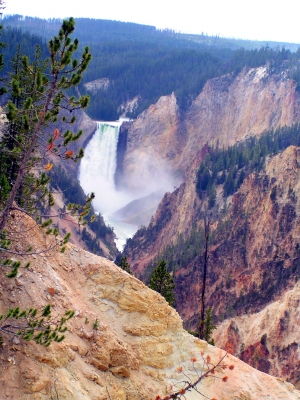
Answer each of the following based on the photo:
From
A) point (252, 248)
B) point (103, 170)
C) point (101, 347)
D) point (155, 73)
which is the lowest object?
point (103, 170)

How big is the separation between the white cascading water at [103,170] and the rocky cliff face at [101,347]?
80218 mm

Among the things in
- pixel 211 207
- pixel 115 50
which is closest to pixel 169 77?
pixel 115 50

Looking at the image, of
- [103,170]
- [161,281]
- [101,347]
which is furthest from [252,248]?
[103,170]

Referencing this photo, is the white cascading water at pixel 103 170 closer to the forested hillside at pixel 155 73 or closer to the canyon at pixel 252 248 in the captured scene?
the forested hillside at pixel 155 73

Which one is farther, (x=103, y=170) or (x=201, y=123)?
(x=201, y=123)

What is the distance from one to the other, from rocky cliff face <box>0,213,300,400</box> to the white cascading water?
263 feet

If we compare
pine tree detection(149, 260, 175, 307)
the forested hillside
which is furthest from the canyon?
the forested hillside

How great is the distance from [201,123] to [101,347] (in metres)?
101

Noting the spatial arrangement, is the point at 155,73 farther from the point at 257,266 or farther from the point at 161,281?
the point at 161,281

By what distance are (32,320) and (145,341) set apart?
4354 mm

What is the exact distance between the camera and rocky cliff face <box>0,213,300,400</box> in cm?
1065

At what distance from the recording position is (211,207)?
220 feet

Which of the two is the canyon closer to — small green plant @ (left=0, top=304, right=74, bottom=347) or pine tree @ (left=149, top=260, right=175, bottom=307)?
pine tree @ (left=149, top=260, right=175, bottom=307)

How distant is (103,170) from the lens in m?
108
